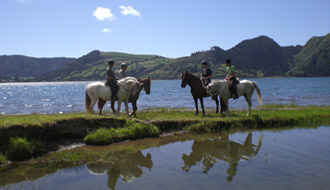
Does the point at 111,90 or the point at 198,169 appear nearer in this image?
the point at 198,169

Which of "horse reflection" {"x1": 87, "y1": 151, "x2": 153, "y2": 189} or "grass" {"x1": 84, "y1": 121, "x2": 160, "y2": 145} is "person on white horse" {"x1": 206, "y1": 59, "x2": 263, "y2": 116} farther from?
"horse reflection" {"x1": 87, "y1": 151, "x2": 153, "y2": 189}

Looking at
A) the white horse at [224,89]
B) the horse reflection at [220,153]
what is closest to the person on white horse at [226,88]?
the white horse at [224,89]

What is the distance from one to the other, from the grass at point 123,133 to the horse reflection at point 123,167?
1.94m

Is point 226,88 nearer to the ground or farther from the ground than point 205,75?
nearer to the ground

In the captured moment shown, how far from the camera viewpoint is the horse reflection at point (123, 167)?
295 inches

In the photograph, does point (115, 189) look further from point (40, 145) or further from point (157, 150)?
point (40, 145)

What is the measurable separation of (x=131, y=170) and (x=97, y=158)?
170cm

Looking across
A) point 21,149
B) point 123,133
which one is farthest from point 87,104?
point 21,149

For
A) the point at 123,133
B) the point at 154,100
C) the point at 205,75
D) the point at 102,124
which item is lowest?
the point at 154,100

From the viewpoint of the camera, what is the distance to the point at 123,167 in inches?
327

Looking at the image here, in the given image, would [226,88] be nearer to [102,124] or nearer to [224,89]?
[224,89]

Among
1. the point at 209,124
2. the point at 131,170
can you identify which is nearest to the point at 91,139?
the point at 131,170

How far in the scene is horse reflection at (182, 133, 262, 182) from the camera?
8.40 meters

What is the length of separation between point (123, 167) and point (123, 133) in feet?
12.2
